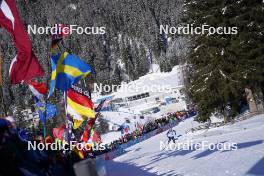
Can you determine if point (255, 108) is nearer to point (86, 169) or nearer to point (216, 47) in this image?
point (216, 47)

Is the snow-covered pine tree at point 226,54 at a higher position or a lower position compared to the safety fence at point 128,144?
higher

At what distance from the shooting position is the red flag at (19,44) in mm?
9230

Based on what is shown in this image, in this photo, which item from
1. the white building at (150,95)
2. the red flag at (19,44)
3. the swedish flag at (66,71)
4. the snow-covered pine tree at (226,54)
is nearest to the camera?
the red flag at (19,44)

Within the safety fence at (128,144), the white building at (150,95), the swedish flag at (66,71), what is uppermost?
the white building at (150,95)

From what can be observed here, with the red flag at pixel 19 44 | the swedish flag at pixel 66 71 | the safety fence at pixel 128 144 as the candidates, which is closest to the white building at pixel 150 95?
the safety fence at pixel 128 144

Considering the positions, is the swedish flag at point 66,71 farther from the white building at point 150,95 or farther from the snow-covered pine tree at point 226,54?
the white building at point 150,95

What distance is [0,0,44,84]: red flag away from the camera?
9230 mm

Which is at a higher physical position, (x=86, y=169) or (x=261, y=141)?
(x=86, y=169)

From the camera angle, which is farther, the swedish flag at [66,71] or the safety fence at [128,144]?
the safety fence at [128,144]

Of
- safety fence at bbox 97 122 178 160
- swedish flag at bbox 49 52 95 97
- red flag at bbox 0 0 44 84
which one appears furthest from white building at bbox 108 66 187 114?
red flag at bbox 0 0 44 84

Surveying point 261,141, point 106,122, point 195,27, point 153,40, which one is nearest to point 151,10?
point 153,40

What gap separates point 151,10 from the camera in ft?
634

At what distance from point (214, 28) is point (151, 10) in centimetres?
16447

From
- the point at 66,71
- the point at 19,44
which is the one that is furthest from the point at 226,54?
the point at 19,44
